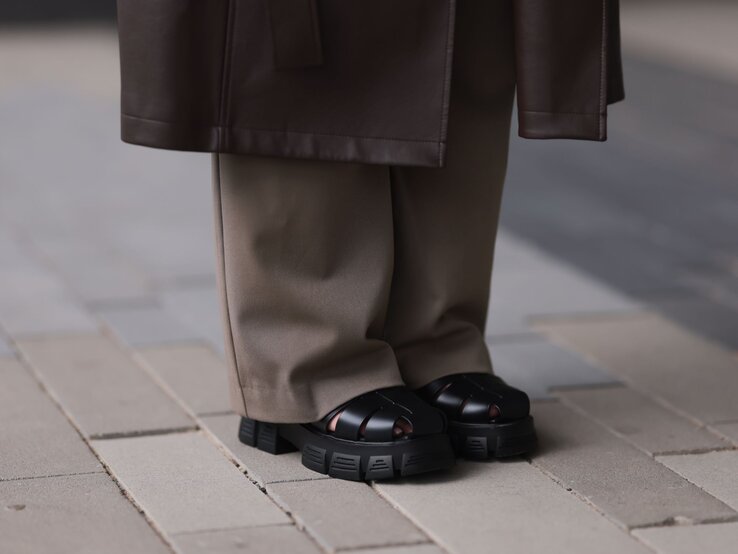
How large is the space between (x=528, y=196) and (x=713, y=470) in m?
2.40

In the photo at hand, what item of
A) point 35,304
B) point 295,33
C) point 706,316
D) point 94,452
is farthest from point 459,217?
point 35,304

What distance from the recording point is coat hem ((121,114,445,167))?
178cm

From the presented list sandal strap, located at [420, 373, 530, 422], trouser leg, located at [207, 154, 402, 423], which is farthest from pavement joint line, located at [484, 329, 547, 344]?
trouser leg, located at [207, 154, 402, 423]

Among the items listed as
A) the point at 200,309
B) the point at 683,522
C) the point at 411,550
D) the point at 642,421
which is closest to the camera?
the point at 411,550

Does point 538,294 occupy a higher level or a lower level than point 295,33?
lower

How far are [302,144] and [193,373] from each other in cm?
82

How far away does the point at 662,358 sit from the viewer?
2.63 meters

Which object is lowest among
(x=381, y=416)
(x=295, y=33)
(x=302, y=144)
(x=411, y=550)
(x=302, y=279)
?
(x=411, y=550)

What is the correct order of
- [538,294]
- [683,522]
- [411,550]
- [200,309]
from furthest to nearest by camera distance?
[538,294]
[200,309]
[683,522]
[411,550]

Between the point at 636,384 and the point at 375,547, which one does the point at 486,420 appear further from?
A: the point at 636,384

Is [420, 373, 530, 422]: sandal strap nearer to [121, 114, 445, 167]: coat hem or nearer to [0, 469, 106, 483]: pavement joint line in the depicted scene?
[121, 114, 445, 167]: coat hem

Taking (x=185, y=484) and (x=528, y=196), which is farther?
(x=528, y=196)

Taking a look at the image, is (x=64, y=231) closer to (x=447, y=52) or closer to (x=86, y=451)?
(x=86, y=451)

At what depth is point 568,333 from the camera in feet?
9.22
